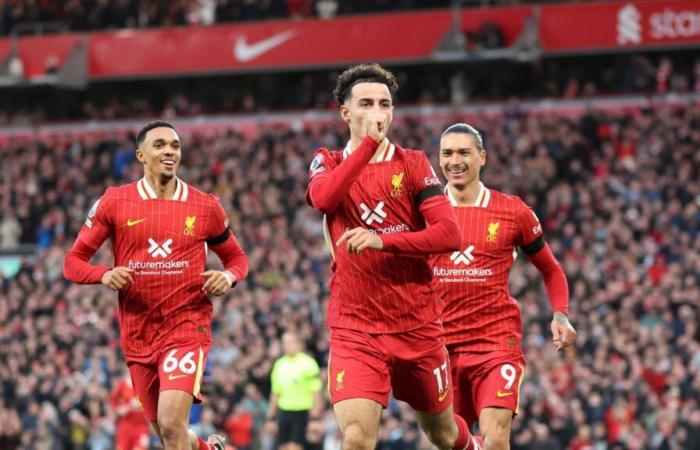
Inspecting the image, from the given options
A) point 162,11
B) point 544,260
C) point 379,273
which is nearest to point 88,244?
point 379,273

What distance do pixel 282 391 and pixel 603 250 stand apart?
8.26 metres

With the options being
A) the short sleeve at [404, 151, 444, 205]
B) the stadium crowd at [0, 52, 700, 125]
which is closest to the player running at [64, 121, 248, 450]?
the short sleeve at [404, 151, 444, 205]

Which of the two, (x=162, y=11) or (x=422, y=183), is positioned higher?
(x=162, y=11)

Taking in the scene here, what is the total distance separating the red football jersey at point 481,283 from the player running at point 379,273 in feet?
3.42

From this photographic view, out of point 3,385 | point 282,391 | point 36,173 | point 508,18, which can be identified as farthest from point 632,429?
point 36,173

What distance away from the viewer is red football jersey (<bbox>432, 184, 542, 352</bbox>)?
979cm

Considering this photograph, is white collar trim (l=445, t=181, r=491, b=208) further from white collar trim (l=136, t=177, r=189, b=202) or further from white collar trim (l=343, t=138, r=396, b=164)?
white collar trim (l=136, t=177, r=189, b=202)

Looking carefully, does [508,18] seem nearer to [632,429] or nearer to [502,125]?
[502,125]

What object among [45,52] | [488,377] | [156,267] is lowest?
[488,377]

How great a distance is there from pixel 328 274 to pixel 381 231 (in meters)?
16.1

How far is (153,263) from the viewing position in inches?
388

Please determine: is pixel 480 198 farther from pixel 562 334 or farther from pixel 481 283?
pixel 562 334

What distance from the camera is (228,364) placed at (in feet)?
69.9

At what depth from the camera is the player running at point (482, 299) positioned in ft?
31.7
